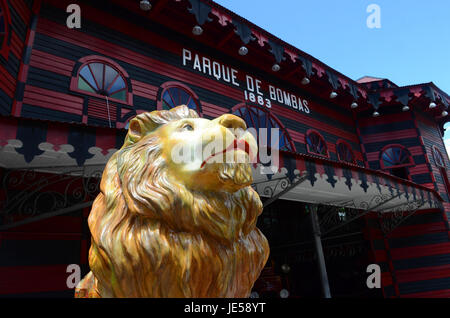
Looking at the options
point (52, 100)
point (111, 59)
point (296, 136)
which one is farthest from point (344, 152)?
point (52, 100)

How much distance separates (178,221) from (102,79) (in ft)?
15.5

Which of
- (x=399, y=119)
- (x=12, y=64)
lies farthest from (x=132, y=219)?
(x=399, y=119)

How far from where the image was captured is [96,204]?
5.12 feet

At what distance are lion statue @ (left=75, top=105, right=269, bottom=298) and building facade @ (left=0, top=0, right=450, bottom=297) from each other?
150 cm

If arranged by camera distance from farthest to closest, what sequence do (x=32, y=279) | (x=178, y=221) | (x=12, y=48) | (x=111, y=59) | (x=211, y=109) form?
1. (x=211, y=109)
2. (x=111, y=59)
3. (x=12, y=48)
4. (x=32, y=279)
5. (x=178, y=221)

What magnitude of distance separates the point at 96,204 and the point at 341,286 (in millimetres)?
9960

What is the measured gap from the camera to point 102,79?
17.5 feet

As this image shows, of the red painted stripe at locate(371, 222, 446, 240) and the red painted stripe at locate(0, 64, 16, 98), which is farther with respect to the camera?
the red painted stripe at locate(371, 222, 446, 240)

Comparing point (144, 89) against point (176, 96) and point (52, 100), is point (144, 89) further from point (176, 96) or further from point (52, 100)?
point (52, 100)

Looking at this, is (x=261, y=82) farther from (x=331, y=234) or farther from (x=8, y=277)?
(x=8, y=277)

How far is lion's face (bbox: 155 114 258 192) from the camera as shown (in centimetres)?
143

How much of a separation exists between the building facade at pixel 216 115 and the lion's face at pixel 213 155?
162 cm

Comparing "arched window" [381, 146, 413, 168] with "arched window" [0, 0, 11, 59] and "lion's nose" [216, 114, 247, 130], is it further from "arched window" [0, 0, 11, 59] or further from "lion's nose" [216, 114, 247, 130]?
"arched window" [0, 0, 11, 59]

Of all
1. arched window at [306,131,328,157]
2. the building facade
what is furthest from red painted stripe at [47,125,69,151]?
arched window at [306,131,328,157]
